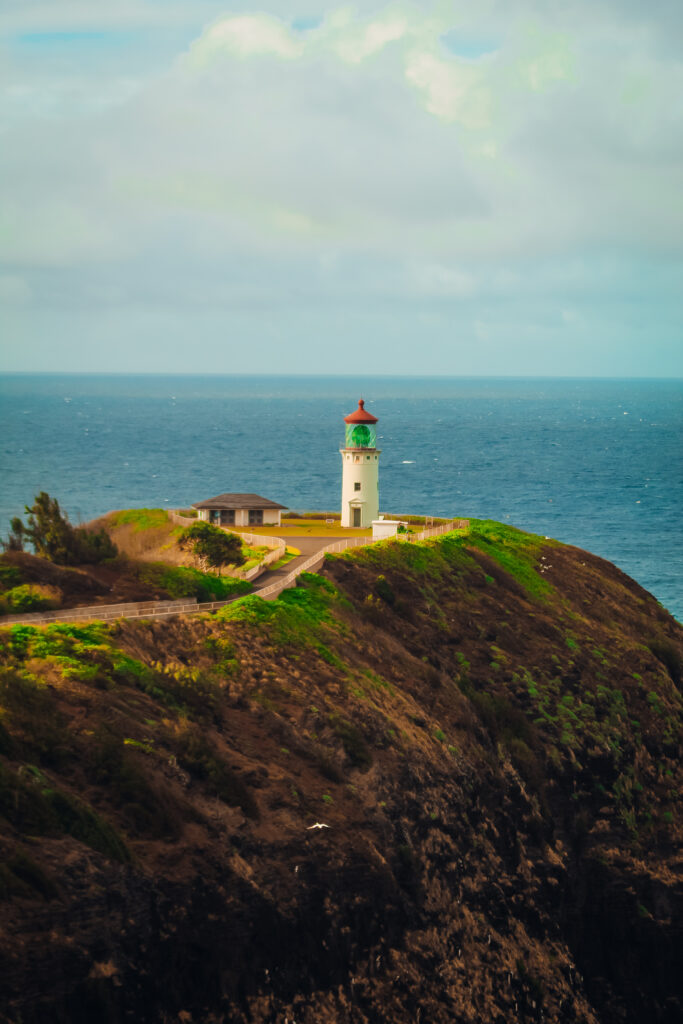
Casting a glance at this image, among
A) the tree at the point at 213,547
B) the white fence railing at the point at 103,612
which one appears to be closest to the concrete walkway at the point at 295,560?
the tree at the point at 213,547

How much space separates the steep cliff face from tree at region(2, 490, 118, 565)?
Result: 6.44 m

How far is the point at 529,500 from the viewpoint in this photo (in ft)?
452

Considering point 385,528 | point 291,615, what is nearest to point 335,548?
point 385,528

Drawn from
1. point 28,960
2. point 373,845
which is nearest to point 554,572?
point 373,845

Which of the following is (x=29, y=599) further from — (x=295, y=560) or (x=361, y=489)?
(x=361, y=489)

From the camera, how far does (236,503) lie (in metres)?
60.3

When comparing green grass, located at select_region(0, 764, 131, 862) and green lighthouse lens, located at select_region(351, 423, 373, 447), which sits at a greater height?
green lighthouse lens, located at select_region(351, 423, 373, 447)

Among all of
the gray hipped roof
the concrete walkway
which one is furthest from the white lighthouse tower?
the concrete walkway

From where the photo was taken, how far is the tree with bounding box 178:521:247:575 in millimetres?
46219

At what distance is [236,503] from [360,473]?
7.40 m

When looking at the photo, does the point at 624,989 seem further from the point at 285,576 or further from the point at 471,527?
the point at 471,527

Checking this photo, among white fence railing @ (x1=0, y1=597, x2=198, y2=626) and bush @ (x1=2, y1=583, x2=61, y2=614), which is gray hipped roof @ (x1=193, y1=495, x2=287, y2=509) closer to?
white fence railing @ (x1=0, y1=597, x2=198, y2=626)

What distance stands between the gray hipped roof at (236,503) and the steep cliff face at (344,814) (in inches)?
474

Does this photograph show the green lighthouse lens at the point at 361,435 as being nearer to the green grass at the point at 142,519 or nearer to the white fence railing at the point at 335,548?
the white fence railing at the point at 335,548
